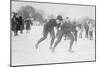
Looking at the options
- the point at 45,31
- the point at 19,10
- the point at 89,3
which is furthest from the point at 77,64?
the point at 19,10

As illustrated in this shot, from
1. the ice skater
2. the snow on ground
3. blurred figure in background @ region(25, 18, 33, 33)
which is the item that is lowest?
the snow on ground

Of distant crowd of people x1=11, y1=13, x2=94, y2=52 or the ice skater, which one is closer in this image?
distant crowd of people x1=11, y1=13, x2=94, y2=52

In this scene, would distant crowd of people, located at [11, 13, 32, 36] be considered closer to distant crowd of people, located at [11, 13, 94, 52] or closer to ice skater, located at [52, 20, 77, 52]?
distant crowd of people, located at [11, 13, 94, 52]

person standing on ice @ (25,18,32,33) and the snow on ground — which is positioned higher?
person standing on ice @ (25,18,32,33)

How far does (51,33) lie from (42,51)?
269 mm

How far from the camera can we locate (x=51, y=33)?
2504mm

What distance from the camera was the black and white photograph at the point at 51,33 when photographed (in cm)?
235

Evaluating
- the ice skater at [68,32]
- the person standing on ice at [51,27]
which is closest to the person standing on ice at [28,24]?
the person standing on ice at [51,27]

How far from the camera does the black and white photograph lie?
2.35 metres

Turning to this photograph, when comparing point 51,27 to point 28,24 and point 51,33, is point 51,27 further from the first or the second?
point 28,24

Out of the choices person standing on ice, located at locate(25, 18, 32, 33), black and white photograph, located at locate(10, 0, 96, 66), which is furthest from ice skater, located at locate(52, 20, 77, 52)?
person standing on ice, located at locate(25, 18, 32, 33)

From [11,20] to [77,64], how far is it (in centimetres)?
111

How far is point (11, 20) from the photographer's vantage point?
231cm
